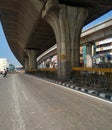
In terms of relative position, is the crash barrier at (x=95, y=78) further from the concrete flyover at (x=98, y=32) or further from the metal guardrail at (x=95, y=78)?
the concrete flyover at (x=98, y=32)

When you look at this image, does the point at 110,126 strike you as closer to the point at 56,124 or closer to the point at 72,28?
the point at 56,124

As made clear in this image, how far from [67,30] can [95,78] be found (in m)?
10.9

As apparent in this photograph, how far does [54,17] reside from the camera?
2716 cm

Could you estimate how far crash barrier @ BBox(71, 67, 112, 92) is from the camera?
14.6 metres

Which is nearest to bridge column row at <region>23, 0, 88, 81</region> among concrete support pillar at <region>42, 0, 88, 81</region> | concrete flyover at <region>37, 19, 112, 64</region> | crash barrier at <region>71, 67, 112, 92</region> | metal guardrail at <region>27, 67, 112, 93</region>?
concrete support pillar at <region>42, 0, 88, 81</region>

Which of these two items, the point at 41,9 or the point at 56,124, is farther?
the point at 41,9

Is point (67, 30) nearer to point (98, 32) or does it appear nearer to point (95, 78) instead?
point (95, 78)

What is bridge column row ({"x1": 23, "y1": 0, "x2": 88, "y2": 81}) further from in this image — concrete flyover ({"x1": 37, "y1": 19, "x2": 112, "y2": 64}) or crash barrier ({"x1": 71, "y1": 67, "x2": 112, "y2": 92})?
concrete flyover ({"x1": 37, "y1": 19, "x2": 112, "y2": 64})

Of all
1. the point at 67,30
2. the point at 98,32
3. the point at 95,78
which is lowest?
the point at 95,78

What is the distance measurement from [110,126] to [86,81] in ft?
40.8

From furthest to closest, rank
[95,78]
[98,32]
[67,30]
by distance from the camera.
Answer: [98,32], [67,30], [95,78]

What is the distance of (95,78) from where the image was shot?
655 inches

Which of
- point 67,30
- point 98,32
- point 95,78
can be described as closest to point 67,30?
point 67,30

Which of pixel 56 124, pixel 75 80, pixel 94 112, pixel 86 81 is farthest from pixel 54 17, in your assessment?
pixel 56 124
